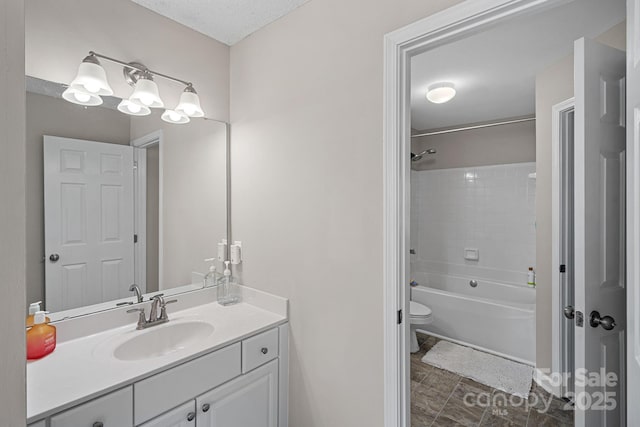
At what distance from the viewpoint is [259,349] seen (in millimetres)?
1524

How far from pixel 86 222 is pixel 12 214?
1.31m

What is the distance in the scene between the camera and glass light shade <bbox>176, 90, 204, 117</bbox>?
170cm

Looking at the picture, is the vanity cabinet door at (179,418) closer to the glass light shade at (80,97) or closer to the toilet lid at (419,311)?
the glass light shade at (80,97)

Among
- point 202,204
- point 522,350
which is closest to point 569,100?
point 522,350

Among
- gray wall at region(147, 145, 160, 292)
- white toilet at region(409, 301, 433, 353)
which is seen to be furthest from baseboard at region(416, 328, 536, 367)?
gray wall at region(147, 145, 160, 292)

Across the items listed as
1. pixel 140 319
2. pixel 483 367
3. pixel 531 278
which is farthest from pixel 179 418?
pixel 531 278

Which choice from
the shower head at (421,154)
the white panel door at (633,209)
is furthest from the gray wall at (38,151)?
the shower head at (421,154)

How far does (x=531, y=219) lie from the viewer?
10.9ft

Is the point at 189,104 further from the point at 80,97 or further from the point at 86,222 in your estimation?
the point at 86,222

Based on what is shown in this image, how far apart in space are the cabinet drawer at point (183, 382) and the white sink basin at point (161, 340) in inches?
6.6

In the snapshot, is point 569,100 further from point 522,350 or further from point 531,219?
point 522,350

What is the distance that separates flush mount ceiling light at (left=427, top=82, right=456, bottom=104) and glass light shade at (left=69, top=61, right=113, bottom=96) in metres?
2.27

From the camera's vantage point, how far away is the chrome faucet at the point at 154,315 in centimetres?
153

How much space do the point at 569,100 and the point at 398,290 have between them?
73.1 inches
